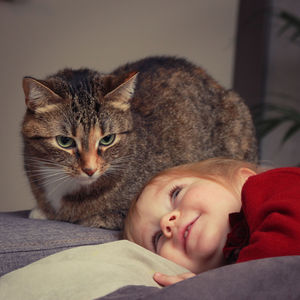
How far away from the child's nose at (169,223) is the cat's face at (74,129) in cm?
36

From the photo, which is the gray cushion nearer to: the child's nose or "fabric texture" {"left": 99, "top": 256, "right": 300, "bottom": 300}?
the child's nose

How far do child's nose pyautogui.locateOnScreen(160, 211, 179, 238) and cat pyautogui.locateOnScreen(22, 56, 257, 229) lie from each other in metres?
0.36

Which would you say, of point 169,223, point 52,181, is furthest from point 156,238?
point 52,181

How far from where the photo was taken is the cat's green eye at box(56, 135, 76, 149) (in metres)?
1.33

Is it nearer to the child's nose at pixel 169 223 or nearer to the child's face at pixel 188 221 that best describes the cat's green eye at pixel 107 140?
the child's face at pixel 188 221

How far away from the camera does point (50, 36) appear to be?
2561 mm

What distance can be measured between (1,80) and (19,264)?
167 centimetres

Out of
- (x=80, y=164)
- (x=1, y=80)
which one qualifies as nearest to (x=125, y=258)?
(x=80, y=164)

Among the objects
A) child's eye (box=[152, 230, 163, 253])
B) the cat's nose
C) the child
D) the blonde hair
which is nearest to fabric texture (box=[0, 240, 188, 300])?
the child

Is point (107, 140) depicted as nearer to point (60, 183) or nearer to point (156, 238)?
point (60, 183)

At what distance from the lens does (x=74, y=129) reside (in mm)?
1308

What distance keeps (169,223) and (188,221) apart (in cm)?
5

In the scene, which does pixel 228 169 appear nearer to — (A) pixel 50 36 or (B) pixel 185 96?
(B) pixel 185 96

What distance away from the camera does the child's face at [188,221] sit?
1.00 m
